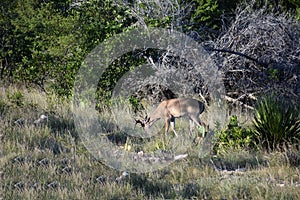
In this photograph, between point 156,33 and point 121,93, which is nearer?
point 156,33

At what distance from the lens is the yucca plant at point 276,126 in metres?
8.02

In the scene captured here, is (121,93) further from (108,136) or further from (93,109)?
(108,136)

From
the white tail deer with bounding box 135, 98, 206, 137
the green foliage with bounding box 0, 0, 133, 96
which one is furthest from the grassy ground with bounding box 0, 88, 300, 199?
the green foliage with bounding box 0, 0, 133, 96

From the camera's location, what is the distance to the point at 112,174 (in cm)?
648

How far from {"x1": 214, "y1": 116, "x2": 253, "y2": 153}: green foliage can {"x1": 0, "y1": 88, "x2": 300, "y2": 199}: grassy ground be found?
21 centimetres

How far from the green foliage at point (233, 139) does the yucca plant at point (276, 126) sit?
0.86 ft

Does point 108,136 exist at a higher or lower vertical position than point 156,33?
lower

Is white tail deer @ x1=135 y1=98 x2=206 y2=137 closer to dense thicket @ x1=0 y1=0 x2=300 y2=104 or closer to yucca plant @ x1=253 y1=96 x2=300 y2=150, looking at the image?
yucca plant @ x1=253 y1=96 x2=300 y2=150

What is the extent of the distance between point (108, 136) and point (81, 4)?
215 inches

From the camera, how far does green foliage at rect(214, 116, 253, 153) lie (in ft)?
25.8

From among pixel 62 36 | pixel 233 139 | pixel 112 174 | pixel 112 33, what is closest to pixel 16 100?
pixel 62 36

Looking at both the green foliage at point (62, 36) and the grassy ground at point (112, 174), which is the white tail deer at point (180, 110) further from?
the green foliage at point (62, 36)

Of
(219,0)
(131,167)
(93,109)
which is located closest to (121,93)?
(93,109)

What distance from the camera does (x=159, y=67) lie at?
12133 mm
